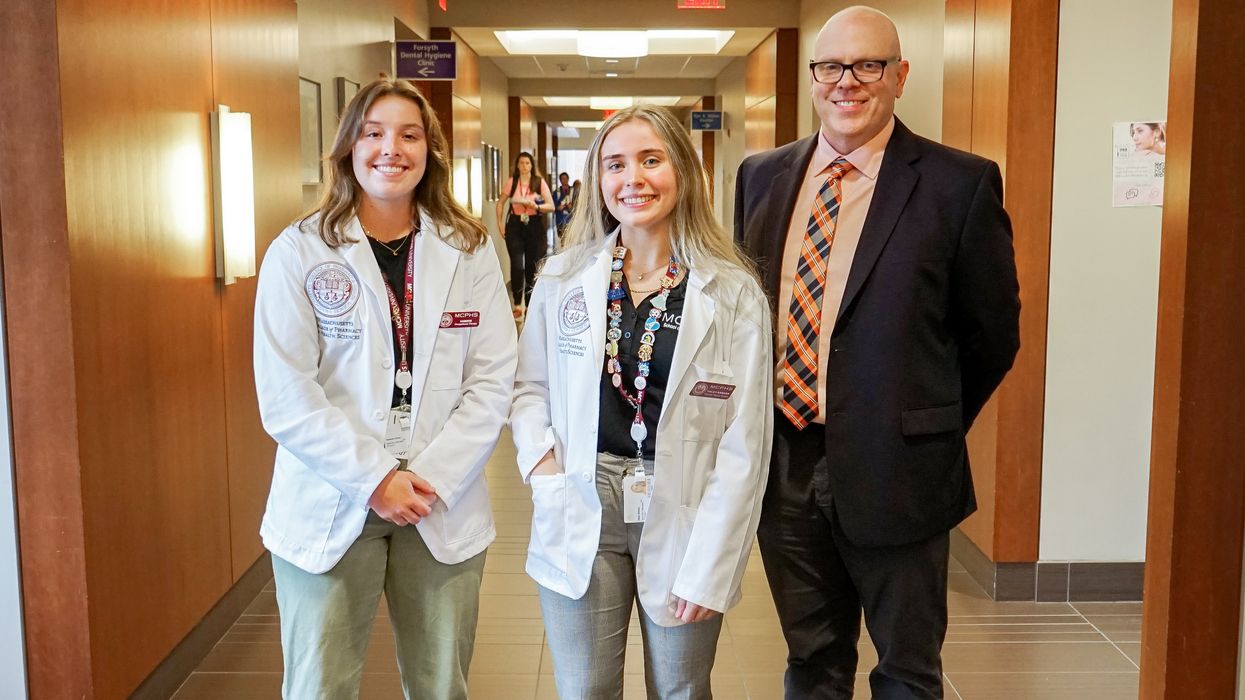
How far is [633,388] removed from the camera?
225cm

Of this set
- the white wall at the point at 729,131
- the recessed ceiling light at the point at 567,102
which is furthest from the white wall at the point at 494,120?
the recessed ceiling light at the point at 567,102

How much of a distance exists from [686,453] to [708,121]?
17.2m

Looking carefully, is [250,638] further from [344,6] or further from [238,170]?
[344,6]

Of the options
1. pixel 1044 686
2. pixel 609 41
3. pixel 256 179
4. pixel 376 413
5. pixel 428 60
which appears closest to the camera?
pixel 376 413

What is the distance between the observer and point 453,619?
2412 mm

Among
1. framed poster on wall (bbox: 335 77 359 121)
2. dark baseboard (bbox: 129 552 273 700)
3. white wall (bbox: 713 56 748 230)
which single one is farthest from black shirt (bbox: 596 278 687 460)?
white wall (bbox: 713 56 748 230)

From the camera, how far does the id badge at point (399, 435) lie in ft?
7.84

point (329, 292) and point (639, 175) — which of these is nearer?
point (639, 175)

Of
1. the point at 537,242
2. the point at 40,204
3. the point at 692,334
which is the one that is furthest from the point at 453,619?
the point at 537,242

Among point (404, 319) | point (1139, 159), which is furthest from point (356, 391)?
point (1139, 159)

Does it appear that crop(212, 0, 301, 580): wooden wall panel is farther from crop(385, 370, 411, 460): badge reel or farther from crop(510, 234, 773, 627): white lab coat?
crop(510, 234, 773, 627): white lab coat

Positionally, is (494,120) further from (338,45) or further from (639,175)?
(639,175)

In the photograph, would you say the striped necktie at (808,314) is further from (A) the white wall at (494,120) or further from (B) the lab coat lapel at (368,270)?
(A) the white wall at (494,120)

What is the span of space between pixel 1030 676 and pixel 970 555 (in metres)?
1.06
